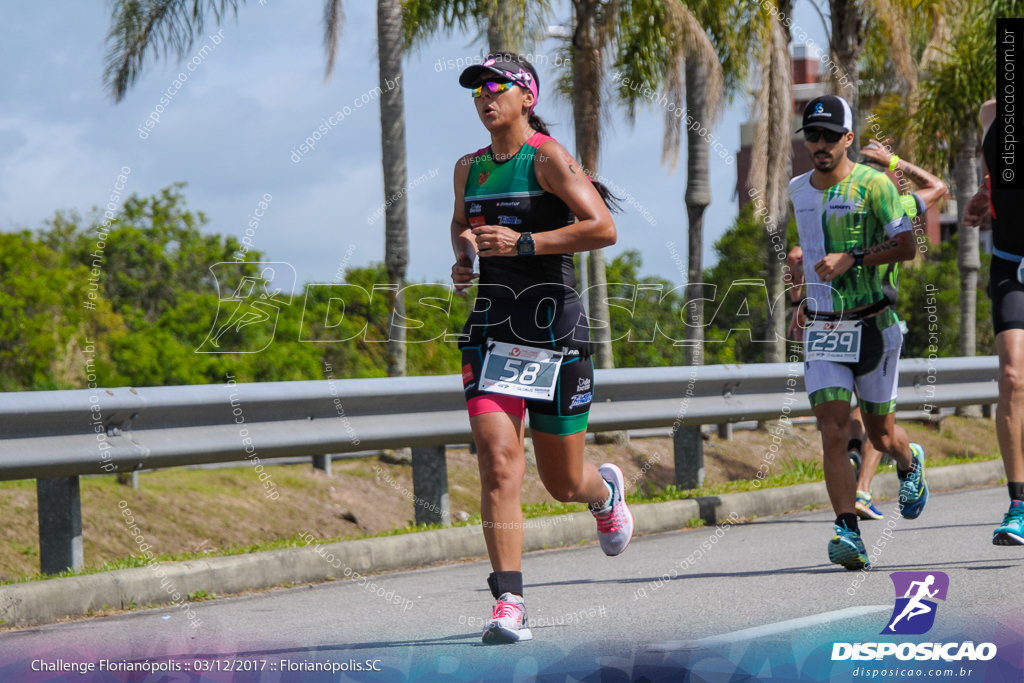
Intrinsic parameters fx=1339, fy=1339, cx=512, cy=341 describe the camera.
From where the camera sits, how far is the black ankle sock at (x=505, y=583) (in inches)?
181

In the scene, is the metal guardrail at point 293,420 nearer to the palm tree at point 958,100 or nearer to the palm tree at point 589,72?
the palm tree at point 589,72

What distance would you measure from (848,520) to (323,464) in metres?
4.63

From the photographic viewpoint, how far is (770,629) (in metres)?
4.69

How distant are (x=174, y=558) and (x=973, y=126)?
52.0 feet

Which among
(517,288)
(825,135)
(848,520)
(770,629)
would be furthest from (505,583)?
(825,135)

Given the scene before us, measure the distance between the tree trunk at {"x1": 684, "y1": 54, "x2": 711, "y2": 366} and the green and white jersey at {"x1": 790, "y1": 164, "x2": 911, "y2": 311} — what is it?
834 centimetres

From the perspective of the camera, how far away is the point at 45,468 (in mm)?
5777

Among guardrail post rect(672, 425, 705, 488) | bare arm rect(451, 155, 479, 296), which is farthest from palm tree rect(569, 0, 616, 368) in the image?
bare arm rect(451, 155, 479, 296)

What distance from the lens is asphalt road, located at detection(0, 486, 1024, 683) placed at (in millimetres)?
4137

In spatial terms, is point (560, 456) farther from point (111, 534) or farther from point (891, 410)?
point (111, 534)

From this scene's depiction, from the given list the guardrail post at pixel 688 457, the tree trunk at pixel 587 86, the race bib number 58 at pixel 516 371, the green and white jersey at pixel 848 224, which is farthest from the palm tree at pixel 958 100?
the race bib number 58 at pixel 516 371

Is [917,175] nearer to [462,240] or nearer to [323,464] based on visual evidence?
[462,240]

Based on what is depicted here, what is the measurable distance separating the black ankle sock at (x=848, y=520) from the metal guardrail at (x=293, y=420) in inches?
90.0

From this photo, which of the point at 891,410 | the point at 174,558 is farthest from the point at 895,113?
the point at 174,558
